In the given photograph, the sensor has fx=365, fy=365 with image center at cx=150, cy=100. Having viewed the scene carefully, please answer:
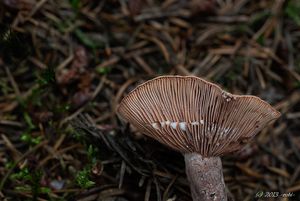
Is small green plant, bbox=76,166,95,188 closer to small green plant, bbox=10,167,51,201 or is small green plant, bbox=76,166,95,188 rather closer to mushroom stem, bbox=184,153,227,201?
small green plant, bbox=10,167,51,201

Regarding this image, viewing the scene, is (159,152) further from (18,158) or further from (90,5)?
(90,5)

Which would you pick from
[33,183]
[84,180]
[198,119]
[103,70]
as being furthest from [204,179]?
[103,70]

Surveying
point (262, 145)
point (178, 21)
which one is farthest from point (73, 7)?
point (262, 145)

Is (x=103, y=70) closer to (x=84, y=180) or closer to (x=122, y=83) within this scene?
(x=122, y=83)

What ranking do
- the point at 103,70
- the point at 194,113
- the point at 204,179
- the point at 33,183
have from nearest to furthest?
1. the point at 194,113
2. the point at 204,179
3. the point at 33,183
4. the point at 103,70

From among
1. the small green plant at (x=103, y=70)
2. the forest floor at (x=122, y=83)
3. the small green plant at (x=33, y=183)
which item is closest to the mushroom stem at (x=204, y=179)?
the forest floor at (x=122, y=83)

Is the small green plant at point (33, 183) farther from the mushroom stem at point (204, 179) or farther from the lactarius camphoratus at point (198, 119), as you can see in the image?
the mushroom stem at point (204, 179)
